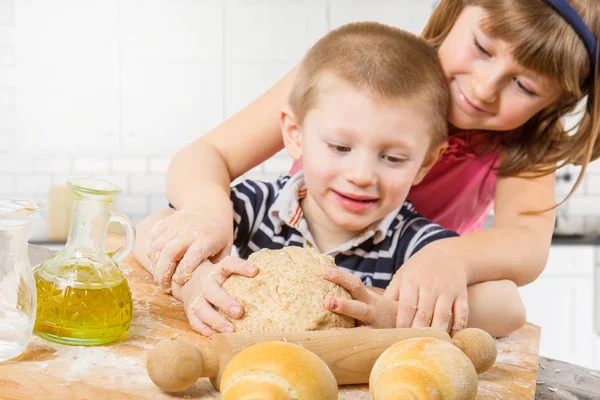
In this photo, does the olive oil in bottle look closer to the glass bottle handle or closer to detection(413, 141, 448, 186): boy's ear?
the glass bottle handle

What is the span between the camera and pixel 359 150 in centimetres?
121

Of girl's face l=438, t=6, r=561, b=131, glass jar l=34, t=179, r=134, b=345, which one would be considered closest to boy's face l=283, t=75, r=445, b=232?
girl's face l=438, t=6, r=561, b=131

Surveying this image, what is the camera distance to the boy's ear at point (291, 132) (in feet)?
4.49

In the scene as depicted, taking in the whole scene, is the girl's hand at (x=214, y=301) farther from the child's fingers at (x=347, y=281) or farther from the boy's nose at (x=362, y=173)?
the boy's nose at (x=362, y=173)

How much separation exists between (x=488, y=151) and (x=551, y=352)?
1.88 metres

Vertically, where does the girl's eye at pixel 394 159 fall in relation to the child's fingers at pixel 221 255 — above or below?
above

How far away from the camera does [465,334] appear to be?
0.90 meters

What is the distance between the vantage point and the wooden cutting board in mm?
763

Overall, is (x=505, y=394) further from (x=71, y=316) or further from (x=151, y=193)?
(x=151, y=193)

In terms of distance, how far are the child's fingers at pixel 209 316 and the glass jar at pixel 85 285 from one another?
0.10 meters

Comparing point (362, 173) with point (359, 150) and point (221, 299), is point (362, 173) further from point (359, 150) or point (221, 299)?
point (221, 299)

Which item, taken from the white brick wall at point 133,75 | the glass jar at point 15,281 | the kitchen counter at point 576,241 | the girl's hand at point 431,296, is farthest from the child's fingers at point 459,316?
the white brick wall at point 133,75

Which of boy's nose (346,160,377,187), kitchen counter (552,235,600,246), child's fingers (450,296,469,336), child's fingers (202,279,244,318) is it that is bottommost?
kitchen counter (552,235,600,246)

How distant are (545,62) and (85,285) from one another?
0.88 metres
